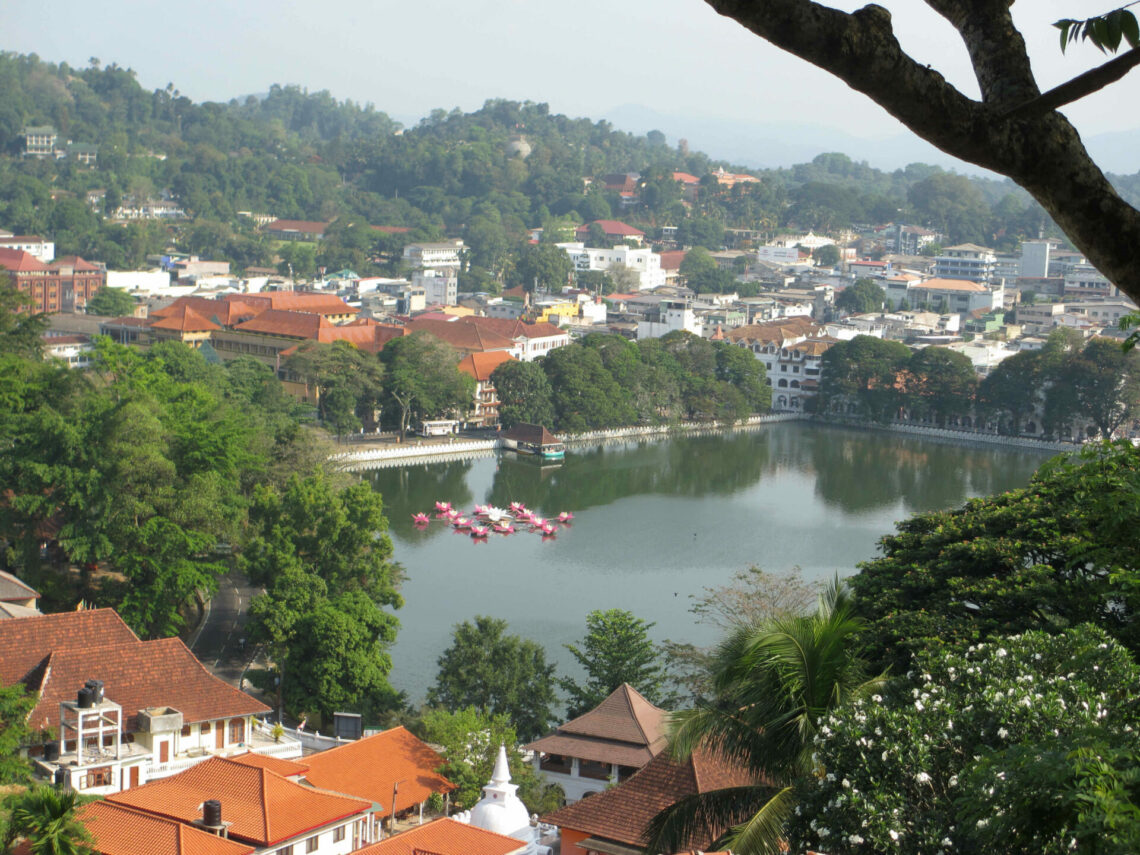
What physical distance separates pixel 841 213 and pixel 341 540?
4606 cm

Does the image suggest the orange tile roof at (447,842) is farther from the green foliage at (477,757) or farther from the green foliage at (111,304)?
the green foliage at (111,304)

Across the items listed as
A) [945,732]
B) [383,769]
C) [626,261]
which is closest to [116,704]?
[383,769]

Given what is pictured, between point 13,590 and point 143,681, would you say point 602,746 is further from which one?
point 13,590

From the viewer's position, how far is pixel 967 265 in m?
43.4

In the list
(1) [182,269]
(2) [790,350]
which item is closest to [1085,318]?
(2) [790,350]

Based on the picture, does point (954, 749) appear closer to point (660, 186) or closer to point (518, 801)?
point (518, 801)

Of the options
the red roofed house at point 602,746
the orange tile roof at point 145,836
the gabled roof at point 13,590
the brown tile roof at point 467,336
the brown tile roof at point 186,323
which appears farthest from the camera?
the brown tile roof at point 186,323

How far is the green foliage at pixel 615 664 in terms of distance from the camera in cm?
991

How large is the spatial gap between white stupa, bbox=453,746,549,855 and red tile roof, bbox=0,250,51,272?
96.0 feet

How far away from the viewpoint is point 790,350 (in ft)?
98.8

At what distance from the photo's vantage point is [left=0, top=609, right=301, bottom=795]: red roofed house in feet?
26.6

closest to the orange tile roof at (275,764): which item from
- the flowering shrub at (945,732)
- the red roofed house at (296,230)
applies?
the flowering shrub at (945,732)

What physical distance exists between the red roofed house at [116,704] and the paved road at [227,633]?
2.16 m

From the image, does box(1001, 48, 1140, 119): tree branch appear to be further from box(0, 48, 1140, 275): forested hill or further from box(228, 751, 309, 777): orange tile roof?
box(0, 48, 1140, 275): forested hill
